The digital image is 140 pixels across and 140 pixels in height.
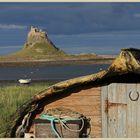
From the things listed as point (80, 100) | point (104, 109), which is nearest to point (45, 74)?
point (80, 100)

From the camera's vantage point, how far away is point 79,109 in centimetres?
1132

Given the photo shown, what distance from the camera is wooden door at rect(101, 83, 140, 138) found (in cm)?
1093

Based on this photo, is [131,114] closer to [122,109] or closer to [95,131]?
[122,109]

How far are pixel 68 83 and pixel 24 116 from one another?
1175 millimetres

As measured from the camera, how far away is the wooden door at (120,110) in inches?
430

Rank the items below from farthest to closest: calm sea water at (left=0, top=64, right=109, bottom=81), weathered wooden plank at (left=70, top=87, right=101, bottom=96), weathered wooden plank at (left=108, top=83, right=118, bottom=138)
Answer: calm sea water at (left=0, top=64, right=109, bottom=81) → weathered wooden plank at (left=70, top=87, right=101, bottom=96) → weathered wooden plank at (left=108, top=83, right=118, bottom=138)

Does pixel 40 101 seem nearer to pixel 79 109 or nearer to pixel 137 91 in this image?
pixel 79 109

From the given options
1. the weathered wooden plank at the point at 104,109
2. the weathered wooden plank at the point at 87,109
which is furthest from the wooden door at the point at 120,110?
the weathered wooden plank at the point at 87,109

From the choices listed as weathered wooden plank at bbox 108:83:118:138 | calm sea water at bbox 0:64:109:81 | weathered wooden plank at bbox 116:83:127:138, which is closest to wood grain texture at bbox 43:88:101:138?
weathered wooden plank at bbox 108:83:118:138

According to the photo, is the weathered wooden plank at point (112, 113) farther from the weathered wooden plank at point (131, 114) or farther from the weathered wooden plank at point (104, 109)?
the weathered wooden plank at point (131, 114)

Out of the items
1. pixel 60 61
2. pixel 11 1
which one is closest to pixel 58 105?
pixel 11 1

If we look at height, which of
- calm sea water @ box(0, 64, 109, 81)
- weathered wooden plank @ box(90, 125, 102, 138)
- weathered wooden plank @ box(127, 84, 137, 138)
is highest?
calm sea water @ box(0, 64, 109, 81)

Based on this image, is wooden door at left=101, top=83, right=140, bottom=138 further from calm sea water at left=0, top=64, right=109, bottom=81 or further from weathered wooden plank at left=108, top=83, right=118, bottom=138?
calm sea water at left=0, top=64, right=109, bottom=81

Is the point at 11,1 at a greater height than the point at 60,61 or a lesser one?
lesser
